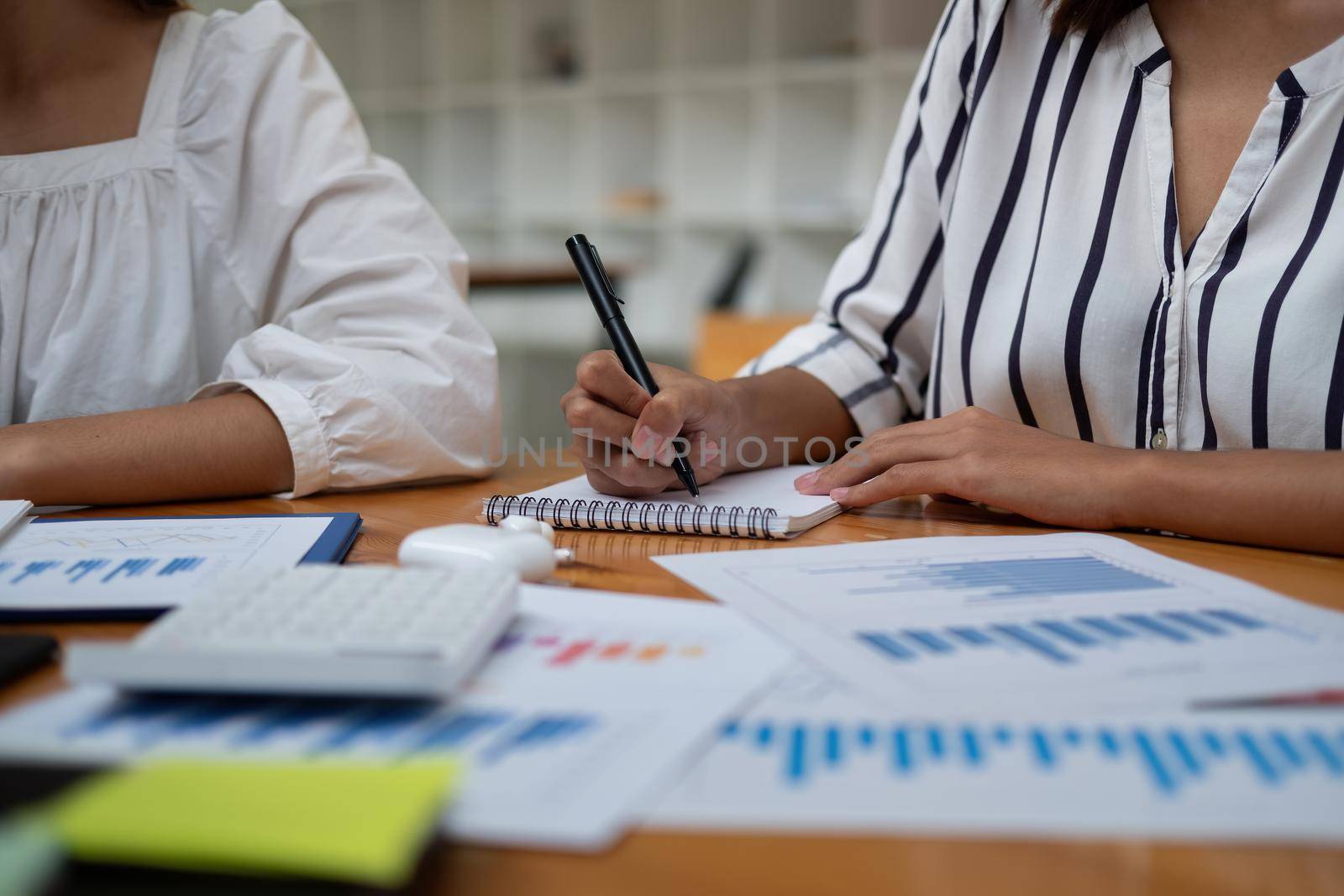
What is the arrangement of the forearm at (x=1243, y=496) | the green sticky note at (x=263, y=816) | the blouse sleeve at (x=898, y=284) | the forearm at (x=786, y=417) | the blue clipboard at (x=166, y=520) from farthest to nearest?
the blouse sleeve at (x=898, y=284), the forearm at (x=786, y=417), the forearm at (x=1243, y=496), the blue clipboard at (x=166, y=520), the green sticky note at (x=263, y=816)

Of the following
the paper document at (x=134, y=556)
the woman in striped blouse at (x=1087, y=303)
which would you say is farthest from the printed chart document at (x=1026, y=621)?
the paper document at (x=134, y=556)

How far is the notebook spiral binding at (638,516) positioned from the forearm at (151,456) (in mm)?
200

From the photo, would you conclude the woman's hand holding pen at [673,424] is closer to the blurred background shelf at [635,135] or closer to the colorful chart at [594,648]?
the colorful chart at [594,648]

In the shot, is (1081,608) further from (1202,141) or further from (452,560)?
(1202,141)

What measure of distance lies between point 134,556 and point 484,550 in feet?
0.72

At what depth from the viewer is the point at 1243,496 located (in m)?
0.67

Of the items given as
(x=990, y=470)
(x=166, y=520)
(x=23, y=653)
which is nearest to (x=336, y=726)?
(x=23, y=653)

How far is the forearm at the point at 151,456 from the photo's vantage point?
0.76 meters

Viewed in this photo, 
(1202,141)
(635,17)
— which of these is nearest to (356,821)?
(1202,141)

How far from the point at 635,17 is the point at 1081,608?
13.2 ft

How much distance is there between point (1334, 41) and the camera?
80 centimetres

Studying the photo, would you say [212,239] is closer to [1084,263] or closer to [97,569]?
[97,569]

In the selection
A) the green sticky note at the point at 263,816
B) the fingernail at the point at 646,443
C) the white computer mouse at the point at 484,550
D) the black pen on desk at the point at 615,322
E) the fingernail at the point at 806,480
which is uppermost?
the black pen on desk at the point at 615,322

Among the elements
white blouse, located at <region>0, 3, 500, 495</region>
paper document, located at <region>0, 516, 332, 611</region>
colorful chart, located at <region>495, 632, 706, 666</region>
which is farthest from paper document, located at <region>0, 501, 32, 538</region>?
colorful chart, located at <region>495, 632, 706, 666</region>
